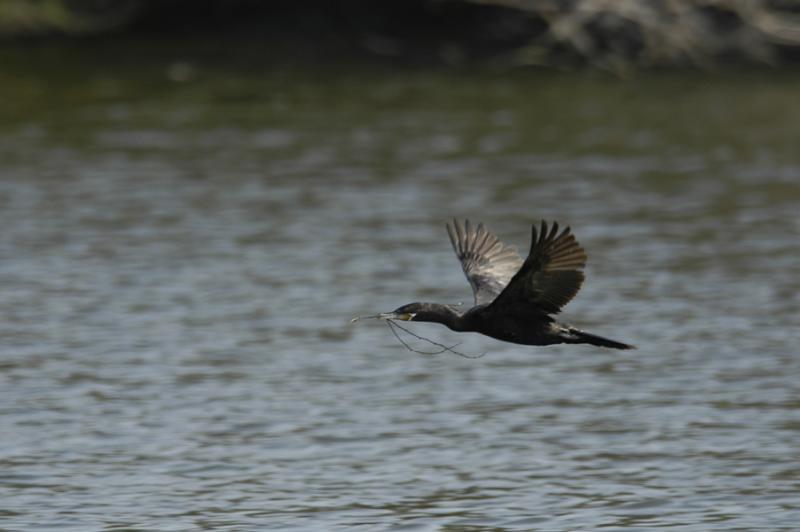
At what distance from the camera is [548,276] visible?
7332 millimetres

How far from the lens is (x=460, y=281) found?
43.6 feet

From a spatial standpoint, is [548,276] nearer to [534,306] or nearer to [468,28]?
[534,306]

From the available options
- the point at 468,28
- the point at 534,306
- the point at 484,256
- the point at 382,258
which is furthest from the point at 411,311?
the point at 468,28

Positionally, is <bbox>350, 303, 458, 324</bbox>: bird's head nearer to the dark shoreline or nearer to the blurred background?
the blurred background

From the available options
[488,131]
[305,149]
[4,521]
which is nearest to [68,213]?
[305,149]

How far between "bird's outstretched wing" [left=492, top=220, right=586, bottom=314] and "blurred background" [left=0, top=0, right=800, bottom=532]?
1.07 metres

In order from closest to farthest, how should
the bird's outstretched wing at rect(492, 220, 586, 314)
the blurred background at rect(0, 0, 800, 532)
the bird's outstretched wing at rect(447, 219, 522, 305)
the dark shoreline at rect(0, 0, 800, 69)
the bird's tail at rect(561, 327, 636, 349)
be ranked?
the bird's outstretched wing at rect(492, 220, 586, 314) → the bird's tail at rect(561, 327, 636, 349) → the blurred background at rect(0, 0, 800, 532) → the bird's outstretched wing at rect(447, 219, 522, 305) → the dark shoreline at rect(0, 0, 800, 69)

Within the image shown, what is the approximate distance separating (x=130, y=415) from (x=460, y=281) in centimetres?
409

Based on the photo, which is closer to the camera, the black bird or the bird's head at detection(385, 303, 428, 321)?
the black bird

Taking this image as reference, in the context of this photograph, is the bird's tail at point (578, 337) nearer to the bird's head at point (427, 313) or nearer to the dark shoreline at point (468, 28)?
the bird's head at point (427, 313)

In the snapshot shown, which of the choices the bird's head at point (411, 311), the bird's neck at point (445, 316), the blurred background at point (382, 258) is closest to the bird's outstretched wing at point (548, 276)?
the bird's neck at point (445, 316)

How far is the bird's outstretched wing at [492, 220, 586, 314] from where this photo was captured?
7203mm

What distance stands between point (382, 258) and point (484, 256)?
5089 mm

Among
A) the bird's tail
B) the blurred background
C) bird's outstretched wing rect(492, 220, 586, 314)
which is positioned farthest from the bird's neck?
the blurred background
